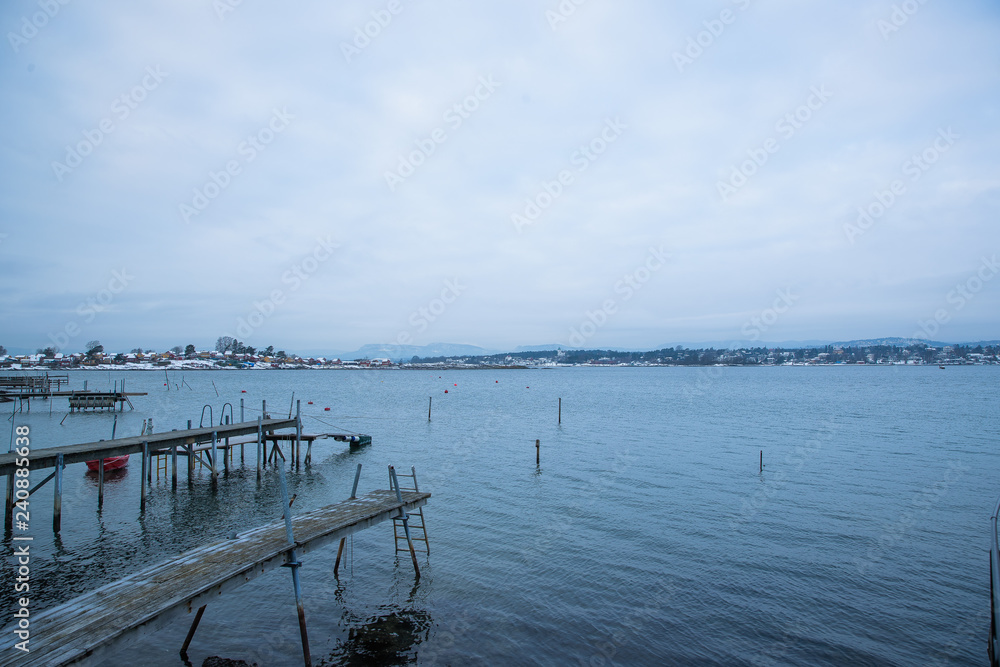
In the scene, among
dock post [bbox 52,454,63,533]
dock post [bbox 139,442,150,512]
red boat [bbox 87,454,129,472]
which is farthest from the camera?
red boat [bbox 87,454,129,472]

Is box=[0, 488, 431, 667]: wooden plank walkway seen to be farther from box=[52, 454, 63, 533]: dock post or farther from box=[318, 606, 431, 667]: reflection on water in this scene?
box=[52, 454, 63, 533]: dock post

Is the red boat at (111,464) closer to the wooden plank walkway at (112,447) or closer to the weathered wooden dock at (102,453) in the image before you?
the weathered wooden dock at (102,453)

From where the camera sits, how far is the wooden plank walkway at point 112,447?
18750mm

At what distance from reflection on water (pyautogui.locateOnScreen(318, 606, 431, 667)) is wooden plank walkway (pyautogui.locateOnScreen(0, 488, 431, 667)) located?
82.3 inches

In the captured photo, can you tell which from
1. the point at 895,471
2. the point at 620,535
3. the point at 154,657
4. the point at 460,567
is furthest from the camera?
the point at 895,471

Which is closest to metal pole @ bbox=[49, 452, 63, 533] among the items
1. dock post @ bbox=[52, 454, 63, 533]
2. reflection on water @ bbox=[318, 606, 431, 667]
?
dock post @ bbox=[52, 454, 63, 533]

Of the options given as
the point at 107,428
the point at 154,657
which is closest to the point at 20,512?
the point at 154,657

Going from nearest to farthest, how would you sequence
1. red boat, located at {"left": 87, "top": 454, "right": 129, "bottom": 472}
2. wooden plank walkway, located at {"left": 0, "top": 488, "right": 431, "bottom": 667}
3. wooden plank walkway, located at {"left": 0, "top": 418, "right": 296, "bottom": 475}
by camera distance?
1. wooden plank walkway, located at {"left": 0, "top": 488, "right": 431, "bottom": 667}
2. wooden plank walkway, located at {"left": 0, "top": 418, "right": 296, "bottom": 475}
3. red boat, located at {"left": 87, "top": 454, "right": 129, "bottom": 472}

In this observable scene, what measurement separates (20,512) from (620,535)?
21.9 metres

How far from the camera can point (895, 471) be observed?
29516mm

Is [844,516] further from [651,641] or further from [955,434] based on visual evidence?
[955,434]

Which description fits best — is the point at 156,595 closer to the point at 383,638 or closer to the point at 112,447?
the point at 383,638

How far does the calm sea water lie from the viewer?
478 inches

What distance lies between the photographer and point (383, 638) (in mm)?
12289
